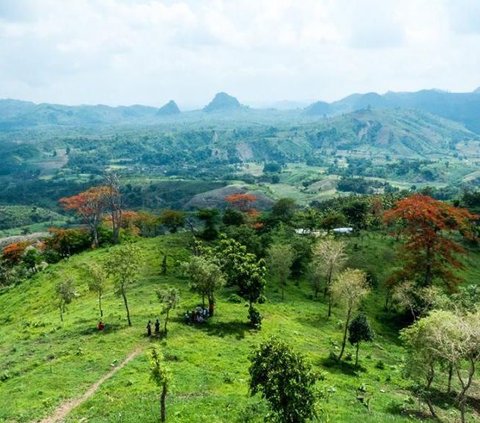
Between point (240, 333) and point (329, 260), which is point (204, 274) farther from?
point (329, 260)

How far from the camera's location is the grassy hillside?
39.0m

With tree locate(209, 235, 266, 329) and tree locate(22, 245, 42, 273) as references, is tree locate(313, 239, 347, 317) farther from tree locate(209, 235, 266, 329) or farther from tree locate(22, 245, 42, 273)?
tree locate(22, 245, 42, 273)

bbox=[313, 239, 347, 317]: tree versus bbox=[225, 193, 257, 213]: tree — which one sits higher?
bbox=[313, 239, 347, 317]: tree

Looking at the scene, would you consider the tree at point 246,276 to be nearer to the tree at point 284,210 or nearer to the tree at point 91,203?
the tree at point 91,203

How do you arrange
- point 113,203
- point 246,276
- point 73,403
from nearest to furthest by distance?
point 73,403, point 246,276, point 113,203

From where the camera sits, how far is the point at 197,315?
204ft

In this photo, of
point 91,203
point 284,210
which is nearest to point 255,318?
point 91,203

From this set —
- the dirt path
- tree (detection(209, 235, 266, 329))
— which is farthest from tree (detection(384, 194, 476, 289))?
the dirt path

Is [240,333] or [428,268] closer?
[240,333]

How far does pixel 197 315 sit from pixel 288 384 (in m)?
32.7

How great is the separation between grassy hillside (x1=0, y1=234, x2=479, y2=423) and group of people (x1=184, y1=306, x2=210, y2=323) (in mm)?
1181

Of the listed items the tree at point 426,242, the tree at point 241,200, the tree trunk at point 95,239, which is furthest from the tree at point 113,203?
the tree at point 426,242

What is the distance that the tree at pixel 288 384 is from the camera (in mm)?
30516

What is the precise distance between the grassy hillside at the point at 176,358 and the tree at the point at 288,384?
18.6ft
